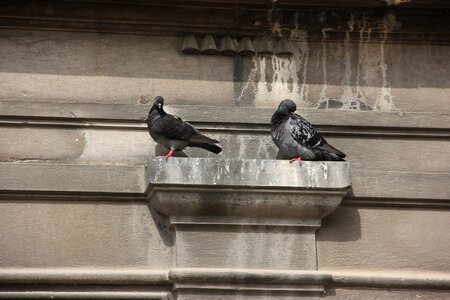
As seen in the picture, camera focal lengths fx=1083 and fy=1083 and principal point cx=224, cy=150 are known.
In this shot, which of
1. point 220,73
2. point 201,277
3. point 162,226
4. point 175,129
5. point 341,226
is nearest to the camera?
point 201,277

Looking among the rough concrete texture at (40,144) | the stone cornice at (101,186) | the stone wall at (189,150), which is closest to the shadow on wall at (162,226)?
the stone wall at (189,150)

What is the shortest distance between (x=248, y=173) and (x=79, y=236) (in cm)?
108

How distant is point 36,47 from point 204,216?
152 cm

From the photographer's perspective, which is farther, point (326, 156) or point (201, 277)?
point (326, 156)

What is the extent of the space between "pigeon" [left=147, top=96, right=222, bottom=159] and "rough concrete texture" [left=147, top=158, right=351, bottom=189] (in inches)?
4.5

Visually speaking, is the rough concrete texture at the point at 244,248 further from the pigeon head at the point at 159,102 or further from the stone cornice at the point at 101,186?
the pigeon head at the point at 159,102

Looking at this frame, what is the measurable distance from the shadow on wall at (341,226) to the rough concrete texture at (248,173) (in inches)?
10.7

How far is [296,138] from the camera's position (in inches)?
257

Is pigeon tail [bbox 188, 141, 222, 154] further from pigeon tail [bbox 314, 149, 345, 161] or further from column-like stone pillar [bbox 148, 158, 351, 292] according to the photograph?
pigeon tail [bbox 314, 149, 345, 161]

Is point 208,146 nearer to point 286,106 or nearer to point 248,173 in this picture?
point 248,173

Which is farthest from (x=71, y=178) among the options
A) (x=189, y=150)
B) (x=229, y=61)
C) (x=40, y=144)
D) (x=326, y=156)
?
(x=326, y=156)

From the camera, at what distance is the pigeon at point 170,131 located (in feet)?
21.1

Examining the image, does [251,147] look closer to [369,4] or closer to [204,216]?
[204,216]

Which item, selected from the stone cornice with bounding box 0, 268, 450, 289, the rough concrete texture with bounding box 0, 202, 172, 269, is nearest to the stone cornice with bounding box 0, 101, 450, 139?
the rough concrete texture with bounding box 0, 202, 172, 269
